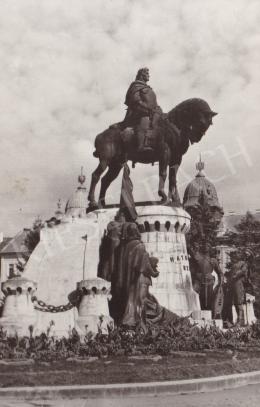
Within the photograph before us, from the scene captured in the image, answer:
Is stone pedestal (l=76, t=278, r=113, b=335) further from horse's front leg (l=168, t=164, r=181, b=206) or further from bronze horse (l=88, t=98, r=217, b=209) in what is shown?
horse's front leg (l=168, t=164, r=181, b=206)

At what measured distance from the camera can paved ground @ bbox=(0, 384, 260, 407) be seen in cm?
876

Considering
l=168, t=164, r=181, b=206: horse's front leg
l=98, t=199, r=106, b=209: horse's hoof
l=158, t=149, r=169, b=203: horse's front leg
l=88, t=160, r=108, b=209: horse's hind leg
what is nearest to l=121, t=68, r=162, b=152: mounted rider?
l=158, t=149, r=169, b=203: horse's front leg

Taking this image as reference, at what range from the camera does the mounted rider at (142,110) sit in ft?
74.1

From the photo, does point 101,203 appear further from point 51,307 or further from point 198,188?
point 198,188

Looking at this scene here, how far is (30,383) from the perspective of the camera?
9.60 metres

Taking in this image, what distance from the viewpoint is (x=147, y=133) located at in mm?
22625

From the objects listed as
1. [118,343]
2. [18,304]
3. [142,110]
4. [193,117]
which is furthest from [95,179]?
[118,343]

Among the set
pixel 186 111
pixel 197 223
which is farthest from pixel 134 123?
pixel 197 223

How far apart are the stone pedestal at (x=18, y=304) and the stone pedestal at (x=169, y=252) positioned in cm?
598

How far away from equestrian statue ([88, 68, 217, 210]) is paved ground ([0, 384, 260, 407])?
13380 mm

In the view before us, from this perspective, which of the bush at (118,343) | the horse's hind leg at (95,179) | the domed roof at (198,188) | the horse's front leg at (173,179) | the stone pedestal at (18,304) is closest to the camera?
the bush at (118,343)

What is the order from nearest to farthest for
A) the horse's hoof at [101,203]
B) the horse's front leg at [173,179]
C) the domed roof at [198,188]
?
the horse's hoof at [101,203], the horse's front leg at [173,179], the domed roof at [198,188]

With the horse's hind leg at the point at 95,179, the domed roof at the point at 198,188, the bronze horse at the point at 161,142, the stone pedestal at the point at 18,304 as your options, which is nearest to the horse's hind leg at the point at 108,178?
the bronze horse at the point at 161,142

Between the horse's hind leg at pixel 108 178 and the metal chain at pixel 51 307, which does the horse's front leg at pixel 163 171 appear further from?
the metal chain at pixel 51 307
